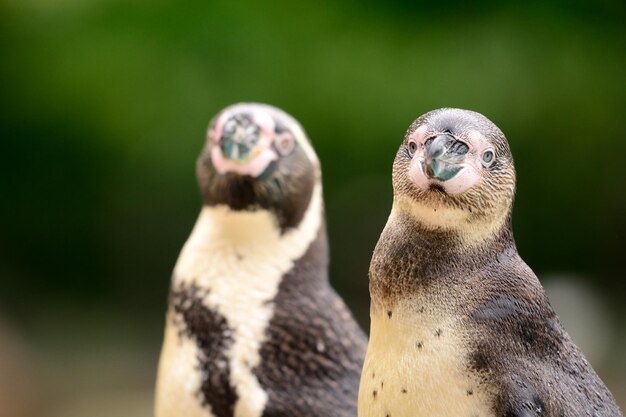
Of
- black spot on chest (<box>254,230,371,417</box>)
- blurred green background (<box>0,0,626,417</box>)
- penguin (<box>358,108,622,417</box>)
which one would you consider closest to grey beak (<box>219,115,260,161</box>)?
black spot on chest (<box>254,230,371,417</box>)

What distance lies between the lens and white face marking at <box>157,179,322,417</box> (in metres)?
1.97

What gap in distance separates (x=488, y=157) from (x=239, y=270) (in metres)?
0.70

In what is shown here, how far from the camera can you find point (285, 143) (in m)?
2.13

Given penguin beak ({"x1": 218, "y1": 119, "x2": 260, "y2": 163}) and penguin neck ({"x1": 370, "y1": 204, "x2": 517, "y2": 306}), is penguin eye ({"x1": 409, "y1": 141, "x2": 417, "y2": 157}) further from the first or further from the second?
penguin beak ({"x1": 218, "y1": 119, "x2": 260, "y2": 163})

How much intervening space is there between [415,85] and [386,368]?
2766mm

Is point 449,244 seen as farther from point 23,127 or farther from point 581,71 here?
point 23,127

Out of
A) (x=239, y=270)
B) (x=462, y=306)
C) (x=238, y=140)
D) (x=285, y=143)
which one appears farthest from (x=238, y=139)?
(x=462, y=306)

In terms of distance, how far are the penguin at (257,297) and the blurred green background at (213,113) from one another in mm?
2030

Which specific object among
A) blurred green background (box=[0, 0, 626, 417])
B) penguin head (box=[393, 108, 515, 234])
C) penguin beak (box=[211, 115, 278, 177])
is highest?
penguin head (box=[393, 108, 515, 234])

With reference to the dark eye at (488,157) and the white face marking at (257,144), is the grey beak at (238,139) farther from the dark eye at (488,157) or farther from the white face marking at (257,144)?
the dark eye at (488,157)

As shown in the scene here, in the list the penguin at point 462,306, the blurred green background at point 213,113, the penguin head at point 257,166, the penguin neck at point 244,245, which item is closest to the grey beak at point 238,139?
the penguin head at point 257,166

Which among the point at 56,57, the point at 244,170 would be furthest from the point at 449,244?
the point at 56,57

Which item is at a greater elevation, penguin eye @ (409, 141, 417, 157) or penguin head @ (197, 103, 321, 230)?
penguin eye @ (409, 141, 417, 157)

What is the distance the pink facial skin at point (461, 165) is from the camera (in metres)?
1.45
